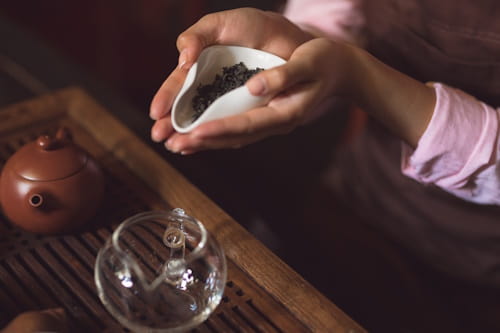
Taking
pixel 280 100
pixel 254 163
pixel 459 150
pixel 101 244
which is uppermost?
pixel 280 100

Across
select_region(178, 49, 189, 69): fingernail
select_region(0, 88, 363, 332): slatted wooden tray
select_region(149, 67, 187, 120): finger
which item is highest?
select_region(178, 49, 189, 69): fingernail

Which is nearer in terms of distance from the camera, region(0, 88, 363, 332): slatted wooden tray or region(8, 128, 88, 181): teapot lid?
region(0, 88, 363, 332): slatted wooden tray

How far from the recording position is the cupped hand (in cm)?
76

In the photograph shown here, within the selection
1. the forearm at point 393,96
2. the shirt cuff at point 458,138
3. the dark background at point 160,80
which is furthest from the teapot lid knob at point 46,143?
the shirt cuff at point 458,138

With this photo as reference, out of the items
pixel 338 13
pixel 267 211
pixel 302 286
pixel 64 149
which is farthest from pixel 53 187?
pixel 267 211

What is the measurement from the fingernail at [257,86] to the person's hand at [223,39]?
128 millimetres

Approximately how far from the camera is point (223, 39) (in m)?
0.93

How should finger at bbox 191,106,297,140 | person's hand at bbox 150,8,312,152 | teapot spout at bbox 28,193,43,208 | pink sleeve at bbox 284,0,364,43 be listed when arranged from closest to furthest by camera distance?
finger at bbox 191,106,297,140
person's hand at bbox 150,8,312,152
teapot spout at bbox 28,193,43,208
pink sleeve at bbox 284,0,364,43

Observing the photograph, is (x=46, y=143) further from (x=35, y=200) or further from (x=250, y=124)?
(x=250, y=124)

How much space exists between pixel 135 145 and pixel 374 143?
66 centimetres

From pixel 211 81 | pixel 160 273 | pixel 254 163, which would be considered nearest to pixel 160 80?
pixel 211 81

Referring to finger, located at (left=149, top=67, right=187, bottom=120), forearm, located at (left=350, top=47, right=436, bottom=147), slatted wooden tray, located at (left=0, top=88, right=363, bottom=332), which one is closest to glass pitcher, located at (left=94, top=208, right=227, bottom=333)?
slatted wooden tray, located at (left=0, top=88, right=363, bottom=332)

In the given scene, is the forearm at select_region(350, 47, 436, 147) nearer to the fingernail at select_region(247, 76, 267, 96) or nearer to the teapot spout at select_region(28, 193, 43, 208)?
the fingernail at select_region(247, 76, 267, 96)

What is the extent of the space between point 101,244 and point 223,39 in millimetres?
443
